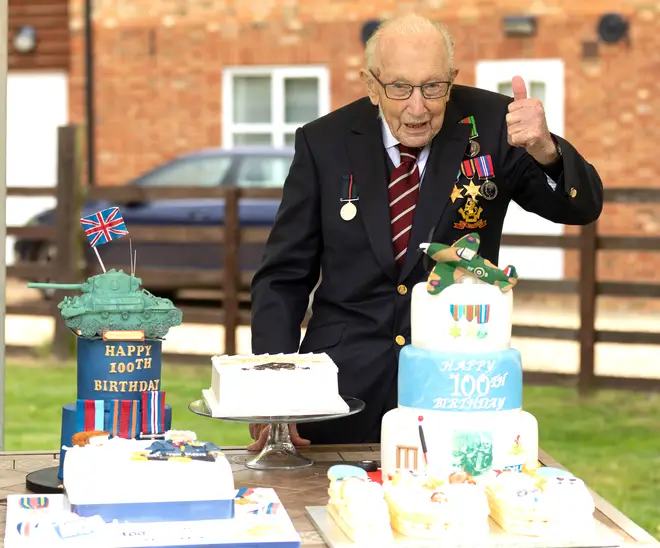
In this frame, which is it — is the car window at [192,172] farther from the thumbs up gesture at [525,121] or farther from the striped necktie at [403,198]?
the thumbs up gesture at [525,121]

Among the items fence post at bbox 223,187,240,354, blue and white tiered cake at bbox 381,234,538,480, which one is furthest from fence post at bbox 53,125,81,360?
blue and white tiered cake at bbox 381,234,538,480

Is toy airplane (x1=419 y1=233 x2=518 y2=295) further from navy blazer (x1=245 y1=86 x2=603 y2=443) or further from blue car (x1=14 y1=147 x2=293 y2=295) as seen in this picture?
blue car (x1=14 y1=147 x2=293 y2=295)

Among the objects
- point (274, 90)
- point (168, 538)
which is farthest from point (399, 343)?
point (274, 90)

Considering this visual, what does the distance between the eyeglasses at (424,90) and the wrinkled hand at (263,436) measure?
743 mm

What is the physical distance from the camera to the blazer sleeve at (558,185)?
2.85 meters

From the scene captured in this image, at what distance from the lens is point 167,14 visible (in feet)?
50.0

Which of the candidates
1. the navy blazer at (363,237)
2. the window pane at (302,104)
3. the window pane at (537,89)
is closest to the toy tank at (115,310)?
the navy blazer at (363,237)

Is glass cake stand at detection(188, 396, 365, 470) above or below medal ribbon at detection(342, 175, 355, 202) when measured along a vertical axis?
below

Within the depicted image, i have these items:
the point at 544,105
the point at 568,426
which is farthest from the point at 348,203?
the point at 544,105

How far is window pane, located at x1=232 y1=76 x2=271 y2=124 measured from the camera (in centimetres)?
1505

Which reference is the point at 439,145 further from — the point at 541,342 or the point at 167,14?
Result: the point at 167,14

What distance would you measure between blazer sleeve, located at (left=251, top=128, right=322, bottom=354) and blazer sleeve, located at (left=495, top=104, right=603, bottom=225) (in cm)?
46

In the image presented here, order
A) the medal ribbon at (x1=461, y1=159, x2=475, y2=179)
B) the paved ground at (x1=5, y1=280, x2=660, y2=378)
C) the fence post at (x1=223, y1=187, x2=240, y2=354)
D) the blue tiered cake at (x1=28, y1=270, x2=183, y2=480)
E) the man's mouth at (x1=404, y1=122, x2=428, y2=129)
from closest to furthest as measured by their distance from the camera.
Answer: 1. the blue tiered cake at (x1=28, y1=270, x2=183, y2=480)
2. the man's mouth at (x1=404, y1=122, x2=428, y2=129)
3. the medal ribbon at (x1=461, y1=159, x2=475, y2=179)
4. the fence post at (x1=223, y1=187, x2=240, y2=354)
5. the paved ground at (x1=5, y1=280, x2=660, y2=378)

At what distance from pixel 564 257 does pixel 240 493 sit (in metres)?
11.9
